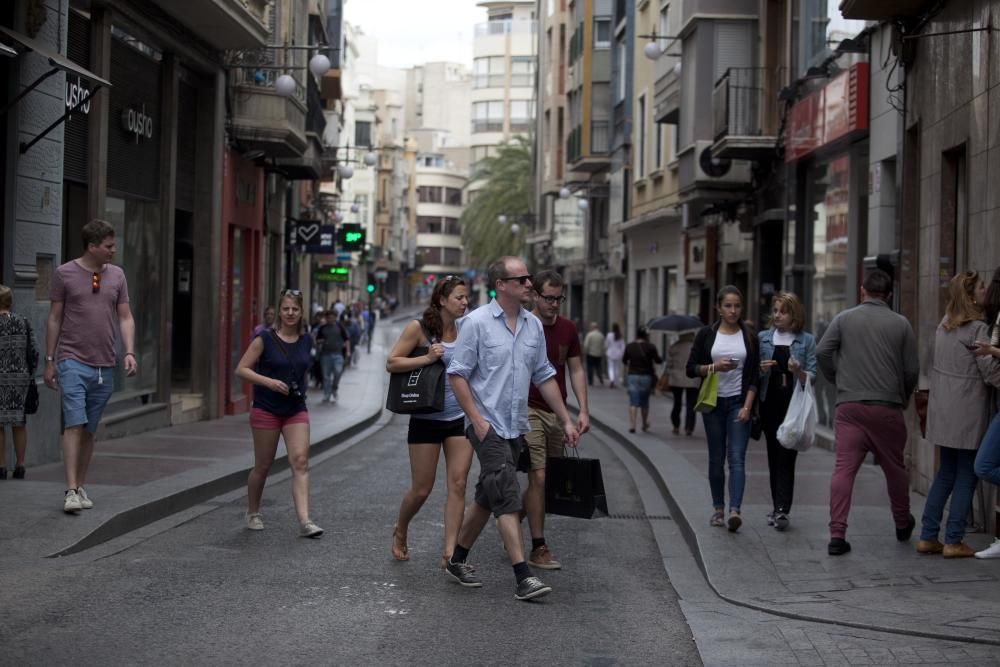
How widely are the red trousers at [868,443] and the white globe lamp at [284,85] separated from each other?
14874 mm

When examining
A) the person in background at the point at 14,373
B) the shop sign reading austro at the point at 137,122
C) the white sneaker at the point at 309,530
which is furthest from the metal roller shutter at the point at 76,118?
the white sneaker at the point at 309,530

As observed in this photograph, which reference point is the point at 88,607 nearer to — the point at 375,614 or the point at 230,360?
the point at 375,614

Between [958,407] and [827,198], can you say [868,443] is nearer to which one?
[958,407]

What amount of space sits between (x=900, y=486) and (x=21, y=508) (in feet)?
18.7

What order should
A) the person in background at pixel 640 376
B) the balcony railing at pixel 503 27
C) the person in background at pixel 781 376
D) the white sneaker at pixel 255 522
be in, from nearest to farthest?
1. the white sneaker at pixel 255 522
2. the person in background at pixel 781 376
3. the person in background at pixel 640 376
4. the balcony railing at pixel 503 27

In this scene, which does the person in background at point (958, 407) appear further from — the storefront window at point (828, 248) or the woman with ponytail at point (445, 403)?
the storefront window at point (828, 248)

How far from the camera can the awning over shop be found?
11695 millimetres

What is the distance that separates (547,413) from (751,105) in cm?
1574

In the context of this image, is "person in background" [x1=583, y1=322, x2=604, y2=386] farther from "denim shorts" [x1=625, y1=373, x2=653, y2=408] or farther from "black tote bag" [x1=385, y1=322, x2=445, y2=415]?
"black tote bag" [x1=385, y1=322, x2=445, y2=415]

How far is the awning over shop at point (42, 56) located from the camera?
11.7 m

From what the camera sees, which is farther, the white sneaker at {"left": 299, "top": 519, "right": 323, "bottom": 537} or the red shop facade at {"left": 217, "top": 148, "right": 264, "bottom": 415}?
the red shop facade at {"left": 217, "top": 148, "right": 264, "bottom": 415}

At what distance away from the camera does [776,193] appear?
24.7 meters

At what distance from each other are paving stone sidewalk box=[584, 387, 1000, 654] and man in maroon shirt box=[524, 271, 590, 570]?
1023 mm

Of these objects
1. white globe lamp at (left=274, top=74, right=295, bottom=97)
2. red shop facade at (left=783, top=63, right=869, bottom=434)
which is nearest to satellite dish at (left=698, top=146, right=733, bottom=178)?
red shop facade at (left=783, top=63, right=869, bottom=434)
